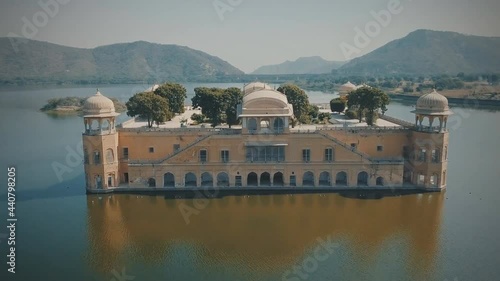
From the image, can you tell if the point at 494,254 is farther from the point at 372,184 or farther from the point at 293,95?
the point at 293,95

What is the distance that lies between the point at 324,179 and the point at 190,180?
13271 millimetres

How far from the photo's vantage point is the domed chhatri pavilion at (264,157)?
38.0 metres

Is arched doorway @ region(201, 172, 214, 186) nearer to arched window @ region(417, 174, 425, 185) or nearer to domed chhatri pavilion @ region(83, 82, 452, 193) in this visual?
domed chhatri pavilion @ region(83, 82, 452, 193)

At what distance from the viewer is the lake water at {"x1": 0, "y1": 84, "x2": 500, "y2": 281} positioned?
81.9 ft

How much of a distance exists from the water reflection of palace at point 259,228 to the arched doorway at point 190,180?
373 cm

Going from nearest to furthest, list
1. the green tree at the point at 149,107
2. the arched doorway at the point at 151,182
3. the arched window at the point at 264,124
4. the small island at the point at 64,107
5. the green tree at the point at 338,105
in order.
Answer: the arched doorway at the point at 151,182 → the arched window at the point at 264,124 → the green tree at the point at 149,107 → the green tree at the point at 338,105 → the small island at the point at 64,107

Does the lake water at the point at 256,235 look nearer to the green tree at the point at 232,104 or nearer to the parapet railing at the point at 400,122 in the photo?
the parapet railing at the point at 400,122

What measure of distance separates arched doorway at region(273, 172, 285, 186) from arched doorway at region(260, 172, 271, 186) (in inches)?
22.9

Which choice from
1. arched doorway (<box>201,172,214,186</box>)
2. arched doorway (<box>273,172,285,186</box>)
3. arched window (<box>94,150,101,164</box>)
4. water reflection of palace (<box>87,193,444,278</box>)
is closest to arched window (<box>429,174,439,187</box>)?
water reflection of palace (<box>87,193,444,278</box>)

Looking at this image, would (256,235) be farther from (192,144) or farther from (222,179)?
(192,144)

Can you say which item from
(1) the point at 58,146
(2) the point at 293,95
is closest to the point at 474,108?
(2) the point at 293,95

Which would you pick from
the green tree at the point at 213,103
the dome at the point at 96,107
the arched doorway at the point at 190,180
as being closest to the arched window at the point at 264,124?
the green tree at the point at 213,103

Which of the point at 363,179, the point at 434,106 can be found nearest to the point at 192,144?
the point at 363,179

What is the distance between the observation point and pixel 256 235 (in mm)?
29359
